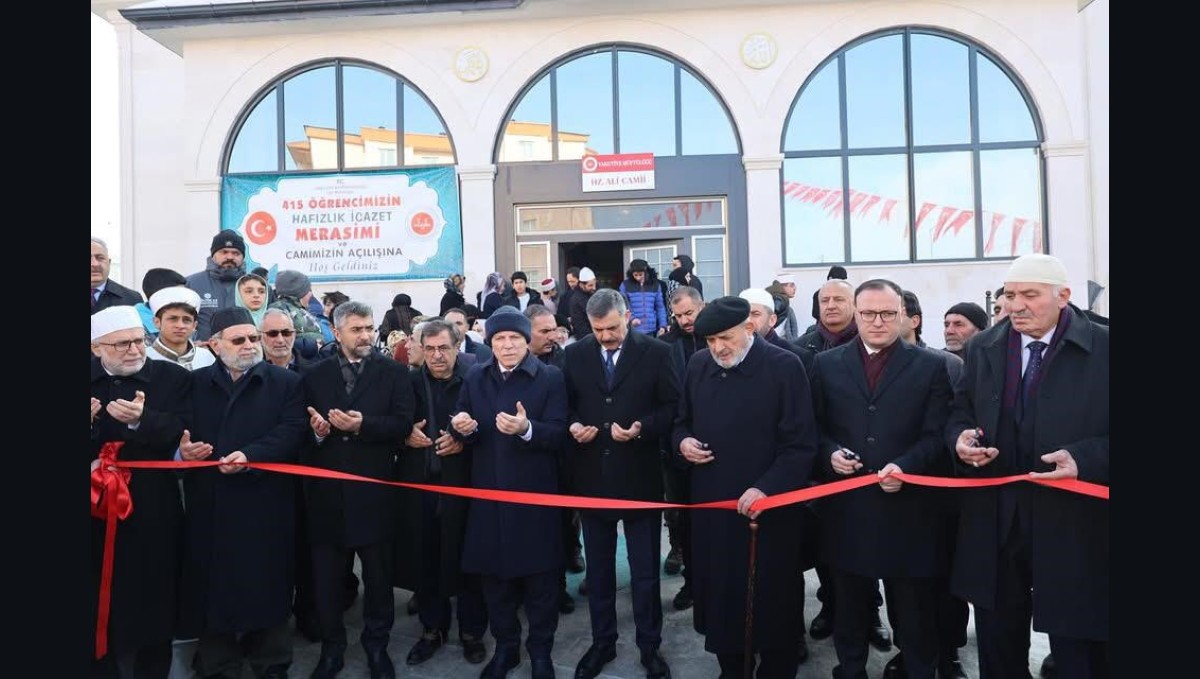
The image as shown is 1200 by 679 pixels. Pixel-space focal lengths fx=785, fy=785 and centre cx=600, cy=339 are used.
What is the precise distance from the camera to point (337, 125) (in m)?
14.8

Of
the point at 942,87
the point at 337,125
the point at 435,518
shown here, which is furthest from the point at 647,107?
the point at 435,518

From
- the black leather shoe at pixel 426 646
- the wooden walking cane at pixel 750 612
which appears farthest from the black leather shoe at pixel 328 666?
the wooden walking cane at pixel 750 612

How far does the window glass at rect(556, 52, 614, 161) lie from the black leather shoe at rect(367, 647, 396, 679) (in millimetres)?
10978

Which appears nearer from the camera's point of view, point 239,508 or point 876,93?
point 239,508

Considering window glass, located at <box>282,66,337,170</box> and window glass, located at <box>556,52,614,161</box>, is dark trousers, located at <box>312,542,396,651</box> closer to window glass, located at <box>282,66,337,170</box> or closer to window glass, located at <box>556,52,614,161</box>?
window glass, located at <box>556,52,614,161</box>

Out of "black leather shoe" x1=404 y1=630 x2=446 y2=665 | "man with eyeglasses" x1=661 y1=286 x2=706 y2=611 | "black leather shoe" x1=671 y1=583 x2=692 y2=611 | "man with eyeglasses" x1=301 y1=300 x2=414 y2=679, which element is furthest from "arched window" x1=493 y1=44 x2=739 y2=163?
"black leather shoe" x1=404 y1=630 x2=446 y2=665

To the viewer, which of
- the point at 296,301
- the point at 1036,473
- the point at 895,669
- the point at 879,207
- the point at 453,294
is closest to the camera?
the point at 1036,473

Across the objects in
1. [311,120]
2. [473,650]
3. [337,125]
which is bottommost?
[473,650]

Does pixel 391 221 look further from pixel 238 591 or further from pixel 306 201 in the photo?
pixel 238 591

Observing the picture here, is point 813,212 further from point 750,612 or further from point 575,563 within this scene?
point 750,612

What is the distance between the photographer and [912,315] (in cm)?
628

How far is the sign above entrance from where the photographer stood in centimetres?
1417

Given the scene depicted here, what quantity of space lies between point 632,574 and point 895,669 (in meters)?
1.63

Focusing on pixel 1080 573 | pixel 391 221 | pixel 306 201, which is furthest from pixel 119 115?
pixel 1080 573
